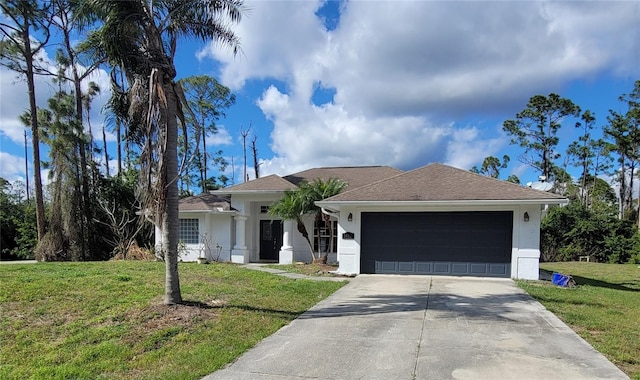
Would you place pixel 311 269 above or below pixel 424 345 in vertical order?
below


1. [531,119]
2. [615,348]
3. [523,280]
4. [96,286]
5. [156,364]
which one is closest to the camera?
[156,364]

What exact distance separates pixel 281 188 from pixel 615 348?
561 inches

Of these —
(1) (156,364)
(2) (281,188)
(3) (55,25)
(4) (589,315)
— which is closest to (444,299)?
(4) (589,315)

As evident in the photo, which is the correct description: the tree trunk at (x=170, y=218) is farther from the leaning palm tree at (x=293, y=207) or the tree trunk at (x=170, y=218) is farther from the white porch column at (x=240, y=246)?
the white porch column at (x=240, y=246)

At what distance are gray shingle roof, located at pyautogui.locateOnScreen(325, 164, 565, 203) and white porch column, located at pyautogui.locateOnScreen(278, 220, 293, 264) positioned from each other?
4578mm

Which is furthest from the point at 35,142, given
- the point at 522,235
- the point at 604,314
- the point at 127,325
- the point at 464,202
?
the point at 604,314

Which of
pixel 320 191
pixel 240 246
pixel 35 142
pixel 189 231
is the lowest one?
pixel 240 246

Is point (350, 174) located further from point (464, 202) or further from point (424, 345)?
point (424, 345)

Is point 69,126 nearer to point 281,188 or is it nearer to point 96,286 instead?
point 281,188

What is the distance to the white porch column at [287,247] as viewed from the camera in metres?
18.0

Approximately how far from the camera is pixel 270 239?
20.4 metres

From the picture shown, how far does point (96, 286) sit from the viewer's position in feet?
29.5

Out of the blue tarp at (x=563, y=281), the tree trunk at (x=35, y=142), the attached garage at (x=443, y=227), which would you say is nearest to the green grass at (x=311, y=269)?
the attached garage at (x=443, y=227)

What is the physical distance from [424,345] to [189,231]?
16021 millimetres
